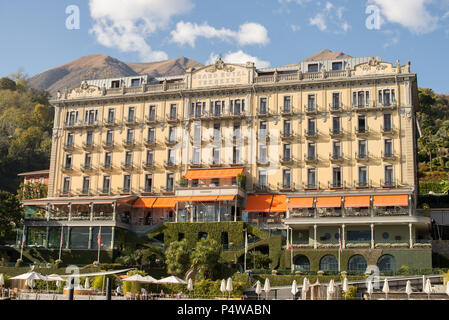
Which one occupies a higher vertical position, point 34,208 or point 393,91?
point 393,91

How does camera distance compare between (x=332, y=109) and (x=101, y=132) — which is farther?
(x=101, y=132)

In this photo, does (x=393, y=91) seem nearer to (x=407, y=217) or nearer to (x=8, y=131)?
(x=407, y=217)

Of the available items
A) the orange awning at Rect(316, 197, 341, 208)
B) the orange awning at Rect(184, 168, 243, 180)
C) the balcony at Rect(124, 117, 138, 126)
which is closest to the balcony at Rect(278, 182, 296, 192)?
the orange awning at Rect(184, 168, 243, 180)

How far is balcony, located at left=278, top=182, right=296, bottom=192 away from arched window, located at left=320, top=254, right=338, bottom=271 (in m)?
11.8

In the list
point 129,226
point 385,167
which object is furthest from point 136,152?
point 385,167

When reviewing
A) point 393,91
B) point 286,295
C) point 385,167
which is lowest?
point 286,295

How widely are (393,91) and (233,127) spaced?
2060 centimetres

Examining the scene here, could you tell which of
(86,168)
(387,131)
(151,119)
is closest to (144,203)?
(86,168)

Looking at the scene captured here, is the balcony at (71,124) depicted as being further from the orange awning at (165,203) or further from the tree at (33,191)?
the orange awning at (165,203)

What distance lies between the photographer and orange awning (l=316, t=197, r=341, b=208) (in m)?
61.5

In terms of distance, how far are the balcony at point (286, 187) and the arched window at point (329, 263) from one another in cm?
1179

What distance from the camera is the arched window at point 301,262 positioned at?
197ft
